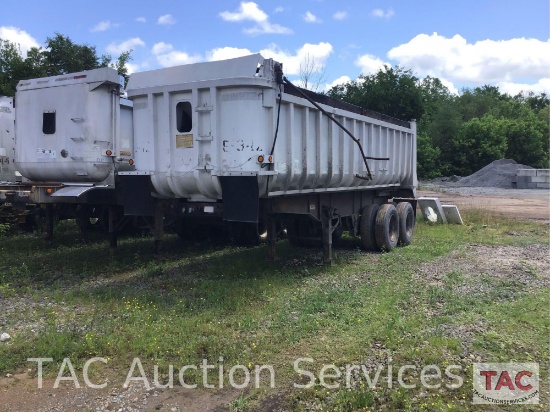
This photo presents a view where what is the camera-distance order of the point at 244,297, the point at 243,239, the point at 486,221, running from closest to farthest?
1. the point at 244,297
2. the point at 243,239
3. the point at 486,221

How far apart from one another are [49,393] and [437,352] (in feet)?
11.0

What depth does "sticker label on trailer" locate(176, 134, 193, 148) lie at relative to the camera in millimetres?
6891

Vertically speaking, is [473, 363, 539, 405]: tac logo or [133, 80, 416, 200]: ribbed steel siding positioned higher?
[133, 80, 416, 200]: ribbed steel siding

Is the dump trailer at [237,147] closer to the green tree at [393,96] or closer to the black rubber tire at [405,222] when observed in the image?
the black rubber tire at [405,222]

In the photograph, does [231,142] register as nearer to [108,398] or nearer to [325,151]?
[325,151]

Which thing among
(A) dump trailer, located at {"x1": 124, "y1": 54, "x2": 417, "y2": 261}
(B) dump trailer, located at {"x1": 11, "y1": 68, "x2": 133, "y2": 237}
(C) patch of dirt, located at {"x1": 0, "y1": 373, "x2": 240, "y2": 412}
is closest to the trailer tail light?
(A) dump trailer, located at {"x1": 124, "y1": 54, "x2": 417, "y2": 261}

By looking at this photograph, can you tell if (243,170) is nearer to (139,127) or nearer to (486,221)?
(139,127)

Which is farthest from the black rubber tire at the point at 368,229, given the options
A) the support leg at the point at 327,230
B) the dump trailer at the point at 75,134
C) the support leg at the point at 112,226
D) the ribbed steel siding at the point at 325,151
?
the support leg at the point at 112,226

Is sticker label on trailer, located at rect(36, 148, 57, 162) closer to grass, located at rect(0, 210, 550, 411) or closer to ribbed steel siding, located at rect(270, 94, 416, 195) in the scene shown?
grass, located at rect(0, 210, 550, 411)

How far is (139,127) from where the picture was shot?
7.32 metres

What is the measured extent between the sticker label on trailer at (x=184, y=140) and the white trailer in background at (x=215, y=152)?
1cm

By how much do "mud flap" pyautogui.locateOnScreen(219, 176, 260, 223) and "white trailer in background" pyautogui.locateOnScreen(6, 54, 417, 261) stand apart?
0.01m

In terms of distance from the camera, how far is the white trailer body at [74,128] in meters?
9.09

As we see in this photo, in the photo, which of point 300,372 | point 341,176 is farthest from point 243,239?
point 300,372
